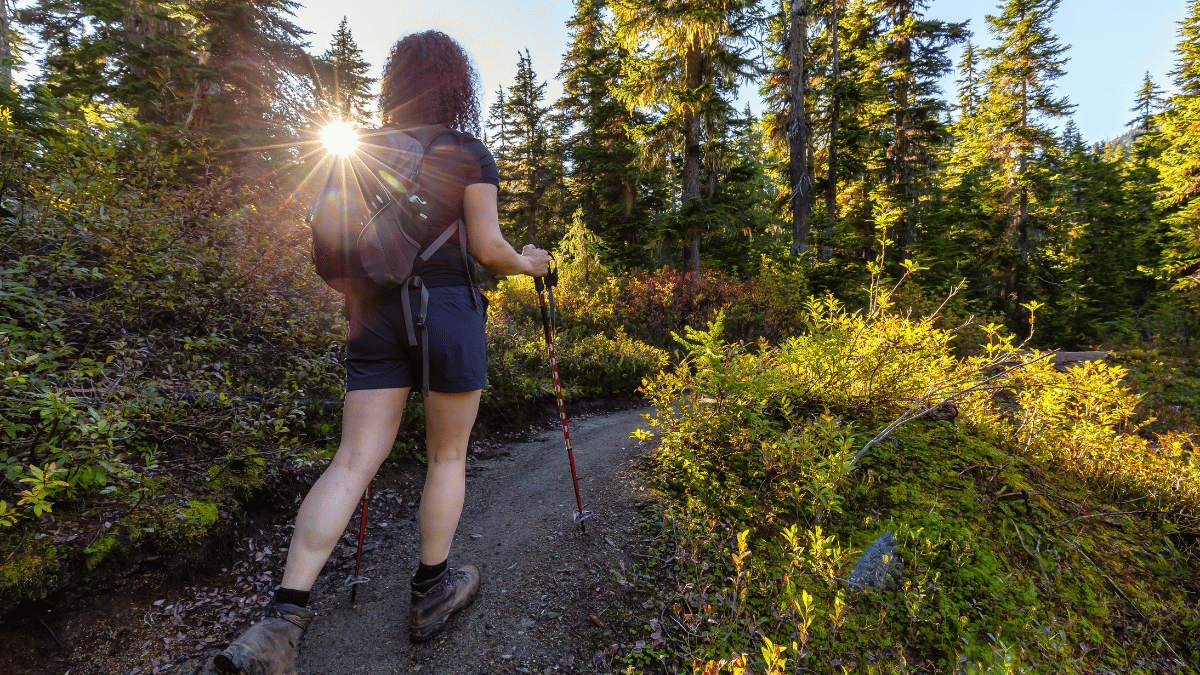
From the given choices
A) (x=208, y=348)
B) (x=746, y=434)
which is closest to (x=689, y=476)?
(x=746, y=434)

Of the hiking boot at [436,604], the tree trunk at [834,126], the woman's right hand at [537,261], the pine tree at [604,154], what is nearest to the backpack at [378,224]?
the woman's right hand at [537,261]

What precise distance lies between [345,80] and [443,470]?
723 inches

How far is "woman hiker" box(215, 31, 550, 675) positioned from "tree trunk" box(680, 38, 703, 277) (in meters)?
10.6

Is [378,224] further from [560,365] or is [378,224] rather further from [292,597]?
[560,365]

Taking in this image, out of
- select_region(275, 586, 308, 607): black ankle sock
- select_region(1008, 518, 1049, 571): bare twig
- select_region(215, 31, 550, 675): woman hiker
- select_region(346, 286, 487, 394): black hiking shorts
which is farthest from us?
select_region(1008, 518, 1049, 571): bare twig

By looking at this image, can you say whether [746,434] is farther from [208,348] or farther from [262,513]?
[208,348]

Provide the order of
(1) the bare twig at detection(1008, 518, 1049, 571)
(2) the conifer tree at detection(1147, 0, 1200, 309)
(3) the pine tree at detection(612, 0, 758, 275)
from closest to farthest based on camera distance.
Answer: (1) the bare twig at detection(1008, 518, 1049, 571) → (3) the pine tree at detection(612, 0, 758, 275) → (2) the conifer tree at detection(1147, 0, 1200, 309)

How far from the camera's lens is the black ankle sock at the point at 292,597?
1651 millimetres

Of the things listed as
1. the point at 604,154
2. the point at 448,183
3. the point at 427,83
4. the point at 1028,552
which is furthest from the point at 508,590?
the point at 604,154

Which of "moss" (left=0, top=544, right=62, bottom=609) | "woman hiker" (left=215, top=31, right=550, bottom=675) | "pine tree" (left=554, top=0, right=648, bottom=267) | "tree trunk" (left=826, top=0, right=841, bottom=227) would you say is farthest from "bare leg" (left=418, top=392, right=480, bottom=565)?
"tree trunk" (left=826, top=0, right=841, bottom=227)

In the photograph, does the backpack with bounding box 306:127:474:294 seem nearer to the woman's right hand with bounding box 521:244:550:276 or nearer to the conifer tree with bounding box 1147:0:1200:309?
→ the woman's right hand with bounding box 521:244:550:276

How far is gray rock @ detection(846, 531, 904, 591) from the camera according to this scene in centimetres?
234

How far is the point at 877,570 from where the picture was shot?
2.40m

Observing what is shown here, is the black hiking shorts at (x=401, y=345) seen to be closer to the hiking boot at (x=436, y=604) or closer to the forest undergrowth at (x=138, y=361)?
the hiking boot at (x=436, y=604)
